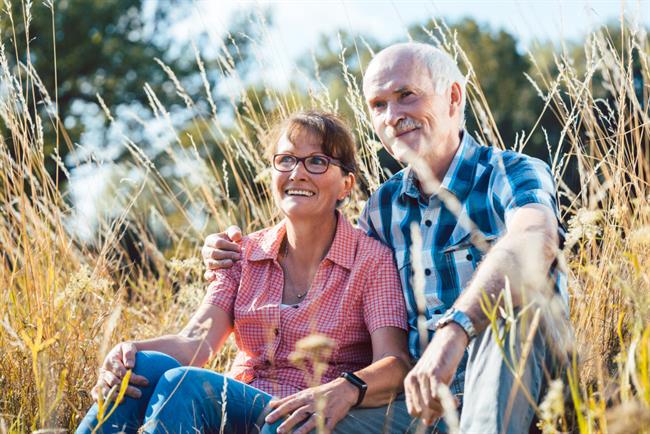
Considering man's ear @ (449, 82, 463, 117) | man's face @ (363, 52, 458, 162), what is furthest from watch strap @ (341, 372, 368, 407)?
man's ear @ (449, 82, 463, 117)

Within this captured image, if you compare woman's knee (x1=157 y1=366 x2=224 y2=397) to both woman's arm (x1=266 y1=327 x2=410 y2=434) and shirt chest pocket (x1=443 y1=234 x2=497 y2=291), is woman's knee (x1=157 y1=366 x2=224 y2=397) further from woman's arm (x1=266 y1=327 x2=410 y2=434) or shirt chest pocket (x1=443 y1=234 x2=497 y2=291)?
shirt chest pocket (x1=443 y1=234 x2=497 y2=291)

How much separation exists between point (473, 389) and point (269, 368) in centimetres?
87

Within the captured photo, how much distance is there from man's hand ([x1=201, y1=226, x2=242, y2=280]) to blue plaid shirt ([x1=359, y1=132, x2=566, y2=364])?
0.50 metres

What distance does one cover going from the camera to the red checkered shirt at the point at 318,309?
91.7 inches

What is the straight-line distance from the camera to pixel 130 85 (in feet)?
56.4

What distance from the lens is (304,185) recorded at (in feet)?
8.22

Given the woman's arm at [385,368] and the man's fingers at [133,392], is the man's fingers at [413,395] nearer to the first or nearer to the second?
the woman's arm at [385,368]

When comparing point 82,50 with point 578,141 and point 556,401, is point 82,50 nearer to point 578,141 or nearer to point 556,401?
point 578,141

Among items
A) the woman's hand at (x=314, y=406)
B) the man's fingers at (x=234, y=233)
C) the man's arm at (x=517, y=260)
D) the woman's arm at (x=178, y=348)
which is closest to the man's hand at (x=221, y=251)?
the man's fingers at (x=234, y=233)

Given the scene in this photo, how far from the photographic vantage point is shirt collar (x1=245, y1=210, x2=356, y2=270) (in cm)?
243

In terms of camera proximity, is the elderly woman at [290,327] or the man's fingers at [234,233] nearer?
the elderly woman at [290,327]

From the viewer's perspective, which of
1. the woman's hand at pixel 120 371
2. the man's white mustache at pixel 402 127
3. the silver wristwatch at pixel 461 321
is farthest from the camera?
the man's white mustache at pixel 402 127

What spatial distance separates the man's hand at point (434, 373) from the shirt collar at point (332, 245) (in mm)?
773

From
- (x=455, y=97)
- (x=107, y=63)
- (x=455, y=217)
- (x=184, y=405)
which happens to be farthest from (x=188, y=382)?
(x=107, y=63)
